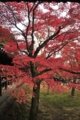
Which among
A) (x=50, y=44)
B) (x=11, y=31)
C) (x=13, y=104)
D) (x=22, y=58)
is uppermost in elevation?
(x=11, y=31)

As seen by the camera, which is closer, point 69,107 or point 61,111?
point 61,111

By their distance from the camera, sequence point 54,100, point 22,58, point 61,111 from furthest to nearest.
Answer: point 54,100 < point 61,111 < point 22,58

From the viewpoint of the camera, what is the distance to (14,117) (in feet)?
50.8

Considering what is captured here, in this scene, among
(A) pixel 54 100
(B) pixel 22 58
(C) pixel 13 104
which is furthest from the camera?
(A) pixel 54 100

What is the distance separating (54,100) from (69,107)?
346cm

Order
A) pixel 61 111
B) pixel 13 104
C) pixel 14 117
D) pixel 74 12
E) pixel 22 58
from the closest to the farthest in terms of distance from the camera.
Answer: pixel 74 12 → pixel 22 58 → pixel 14 117 → pixel 13 104 → pixel 61 111

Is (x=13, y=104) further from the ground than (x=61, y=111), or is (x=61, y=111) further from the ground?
(x=13, y=104)

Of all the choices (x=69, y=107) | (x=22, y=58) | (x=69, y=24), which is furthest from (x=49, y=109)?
Result: (x=69, y=24)

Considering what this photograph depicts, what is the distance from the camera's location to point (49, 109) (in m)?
21.2

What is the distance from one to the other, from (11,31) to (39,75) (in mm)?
4219

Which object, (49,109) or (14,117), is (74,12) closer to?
(14,117)

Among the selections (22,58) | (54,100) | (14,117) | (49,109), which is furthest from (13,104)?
(54,100)

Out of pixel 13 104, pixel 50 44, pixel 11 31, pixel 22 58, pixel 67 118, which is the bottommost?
pixel 67 118

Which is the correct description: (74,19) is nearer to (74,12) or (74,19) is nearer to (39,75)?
(74,12)
